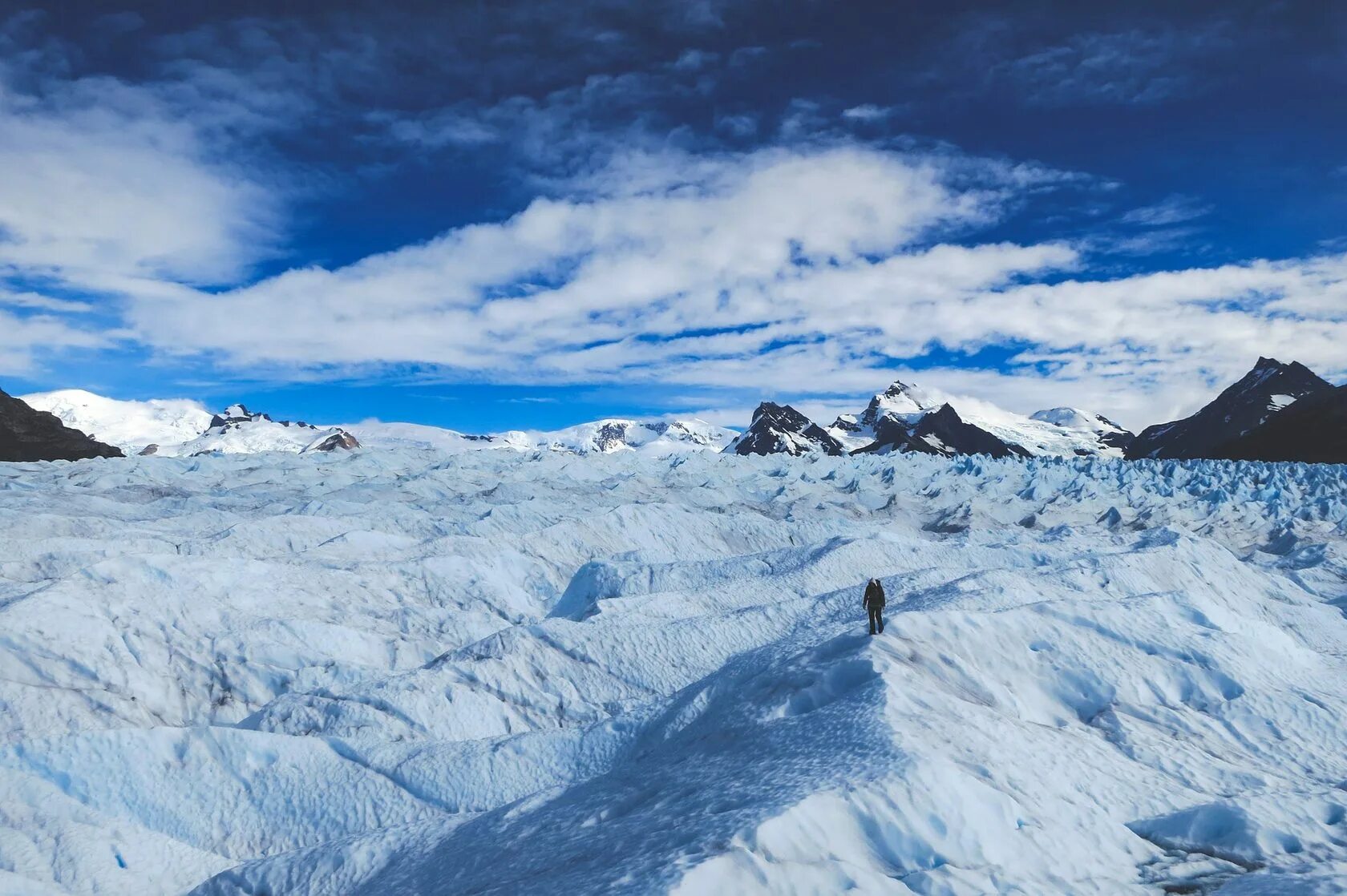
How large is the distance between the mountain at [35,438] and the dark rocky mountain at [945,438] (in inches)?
3710

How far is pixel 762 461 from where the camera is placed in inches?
2106

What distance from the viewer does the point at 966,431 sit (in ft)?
430

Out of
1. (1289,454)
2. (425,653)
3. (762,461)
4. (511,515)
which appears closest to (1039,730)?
(425,653)

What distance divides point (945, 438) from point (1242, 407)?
3924 centimetres

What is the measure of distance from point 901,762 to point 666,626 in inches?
380

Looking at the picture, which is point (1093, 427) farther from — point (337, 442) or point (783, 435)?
point (337, 442)

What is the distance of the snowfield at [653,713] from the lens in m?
6.33

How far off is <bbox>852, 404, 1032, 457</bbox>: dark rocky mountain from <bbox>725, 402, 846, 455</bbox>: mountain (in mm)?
20464

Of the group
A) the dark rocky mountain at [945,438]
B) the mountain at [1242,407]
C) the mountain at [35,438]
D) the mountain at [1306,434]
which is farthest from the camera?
→ the dark rocky mountain at [945,438]

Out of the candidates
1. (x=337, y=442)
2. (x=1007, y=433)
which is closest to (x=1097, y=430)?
(x=1007, y=433)

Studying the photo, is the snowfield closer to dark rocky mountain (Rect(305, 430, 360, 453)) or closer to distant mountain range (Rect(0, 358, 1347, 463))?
distant mountain range (Rect(0, 358, 1347, 463))

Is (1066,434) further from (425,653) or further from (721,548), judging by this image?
(425,653)

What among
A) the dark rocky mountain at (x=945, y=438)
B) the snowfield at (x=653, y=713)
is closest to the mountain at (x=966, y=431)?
the dark rocky mountain at (x=945, y=438)

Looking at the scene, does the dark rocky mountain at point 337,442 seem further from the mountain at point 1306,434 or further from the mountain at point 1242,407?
the mountain at point 1306,434
